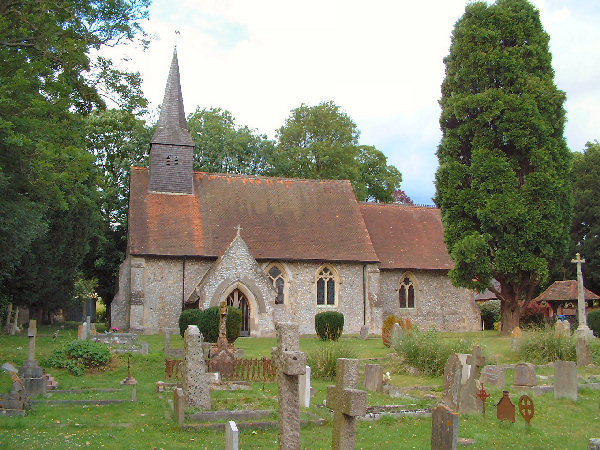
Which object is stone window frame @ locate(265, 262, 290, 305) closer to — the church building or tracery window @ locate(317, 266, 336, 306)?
the church building

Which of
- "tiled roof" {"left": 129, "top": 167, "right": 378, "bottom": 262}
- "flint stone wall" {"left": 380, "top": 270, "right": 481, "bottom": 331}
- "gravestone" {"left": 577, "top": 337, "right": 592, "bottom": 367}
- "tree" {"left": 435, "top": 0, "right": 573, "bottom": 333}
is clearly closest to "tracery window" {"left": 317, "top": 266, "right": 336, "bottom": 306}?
"tiled roof" {"left": 129, "top": 167, "right": 378, "bottom": 262}

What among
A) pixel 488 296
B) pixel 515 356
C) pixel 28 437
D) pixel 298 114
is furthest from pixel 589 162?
pixel 28 437

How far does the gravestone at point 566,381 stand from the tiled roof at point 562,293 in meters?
23.8

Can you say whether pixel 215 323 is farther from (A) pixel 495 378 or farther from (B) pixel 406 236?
(B) pixel 406 236

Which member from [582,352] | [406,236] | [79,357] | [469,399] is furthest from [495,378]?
[406,236]

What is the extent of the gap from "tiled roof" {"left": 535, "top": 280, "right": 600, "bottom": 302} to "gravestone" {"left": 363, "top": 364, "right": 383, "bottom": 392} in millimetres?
24687

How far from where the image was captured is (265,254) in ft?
94.1

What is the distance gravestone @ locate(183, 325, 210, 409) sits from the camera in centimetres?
1026

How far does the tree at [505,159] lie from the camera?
23.9m

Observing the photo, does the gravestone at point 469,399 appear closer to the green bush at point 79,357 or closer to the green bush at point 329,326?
the green bush at point 79,357

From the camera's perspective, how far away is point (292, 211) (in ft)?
103

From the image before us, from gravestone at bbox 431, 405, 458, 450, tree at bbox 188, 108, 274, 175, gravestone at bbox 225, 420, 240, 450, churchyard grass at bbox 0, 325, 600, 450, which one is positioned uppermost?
tree at bbox 188, 108, 274, 175

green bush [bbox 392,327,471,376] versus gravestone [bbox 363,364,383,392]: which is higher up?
green bush [bbox 392,327,471,376]

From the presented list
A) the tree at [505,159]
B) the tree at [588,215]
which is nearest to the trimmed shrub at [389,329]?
the tree at [505,159]
